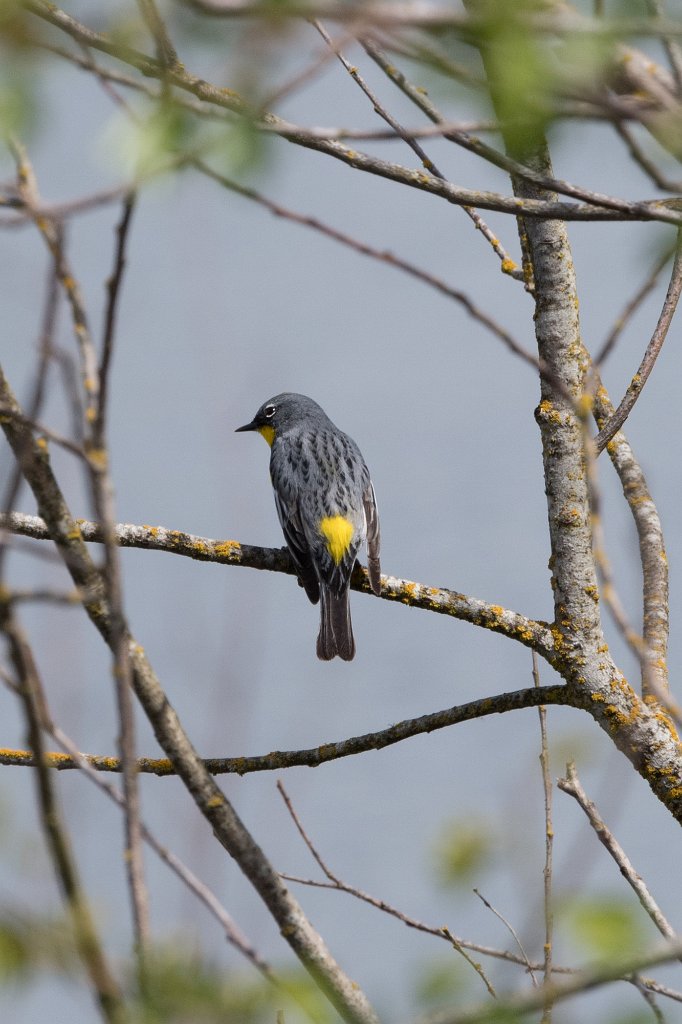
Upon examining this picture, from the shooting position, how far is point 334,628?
21.7ft

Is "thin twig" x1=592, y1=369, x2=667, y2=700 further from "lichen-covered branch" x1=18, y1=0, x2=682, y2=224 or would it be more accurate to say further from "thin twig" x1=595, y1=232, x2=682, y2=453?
"lichen-covered branch" x1=18, y1=0, x2=682, y2=224

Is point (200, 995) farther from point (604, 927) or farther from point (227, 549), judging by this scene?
point (227, 549)

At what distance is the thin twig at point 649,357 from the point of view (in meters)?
3.91

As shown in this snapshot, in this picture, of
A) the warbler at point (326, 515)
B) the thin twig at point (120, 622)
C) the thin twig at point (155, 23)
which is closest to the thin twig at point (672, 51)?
the thin twig at point (155, 23)

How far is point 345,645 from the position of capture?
262 inches

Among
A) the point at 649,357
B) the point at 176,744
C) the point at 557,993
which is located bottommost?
the point at 557,993

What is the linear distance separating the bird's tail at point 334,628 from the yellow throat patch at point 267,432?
271 centimetres

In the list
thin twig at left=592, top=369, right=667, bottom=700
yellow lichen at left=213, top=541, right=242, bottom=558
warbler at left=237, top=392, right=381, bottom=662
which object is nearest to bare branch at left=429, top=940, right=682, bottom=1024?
thin twig at left=592, top=369, right=667, bottom=700

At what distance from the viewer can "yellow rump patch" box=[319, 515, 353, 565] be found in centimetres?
655

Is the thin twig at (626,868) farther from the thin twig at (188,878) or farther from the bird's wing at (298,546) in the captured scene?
the bird's wing at (298,546)

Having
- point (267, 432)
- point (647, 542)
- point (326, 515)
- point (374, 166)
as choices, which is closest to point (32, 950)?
point (374, 166)

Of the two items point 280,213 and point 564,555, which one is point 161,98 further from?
point 564,555

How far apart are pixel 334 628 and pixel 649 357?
3.12 meters

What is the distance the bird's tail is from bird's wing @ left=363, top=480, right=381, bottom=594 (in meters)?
0.30
